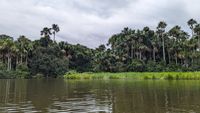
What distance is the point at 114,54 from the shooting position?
11581 centimetres

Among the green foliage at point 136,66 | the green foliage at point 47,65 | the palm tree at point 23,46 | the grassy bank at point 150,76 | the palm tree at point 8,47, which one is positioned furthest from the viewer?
the palm tree at point 23,46

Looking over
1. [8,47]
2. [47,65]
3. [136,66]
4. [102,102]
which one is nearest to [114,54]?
[136,66]

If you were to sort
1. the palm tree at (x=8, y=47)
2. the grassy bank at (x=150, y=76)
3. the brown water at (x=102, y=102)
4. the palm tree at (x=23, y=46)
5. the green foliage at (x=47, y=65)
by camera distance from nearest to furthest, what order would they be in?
the brown water at (x=102, y=102) → the grassy bank at (x=150, y=76) → the palm tree at (x=8, y=47) → the green foliage at (x=47, y=65) → the palm tree at (x=23, y=46)

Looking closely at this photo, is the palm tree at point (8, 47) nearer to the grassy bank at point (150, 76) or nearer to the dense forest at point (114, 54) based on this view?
the dense forest at point (114, 54)

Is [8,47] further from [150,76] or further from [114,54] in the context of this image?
[150,76]

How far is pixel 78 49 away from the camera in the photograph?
131500 millimetres

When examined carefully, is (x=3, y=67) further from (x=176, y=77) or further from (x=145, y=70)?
(x=176, y=77)

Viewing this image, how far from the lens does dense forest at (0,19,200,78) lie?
110062 mm

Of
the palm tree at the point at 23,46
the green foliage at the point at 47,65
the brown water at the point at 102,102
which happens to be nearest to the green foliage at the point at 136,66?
the green foliage at the point at 47,65

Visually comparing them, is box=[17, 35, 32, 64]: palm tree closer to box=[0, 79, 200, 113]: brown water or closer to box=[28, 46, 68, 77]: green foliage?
box=[28, 46, 68, 77]: green foliage

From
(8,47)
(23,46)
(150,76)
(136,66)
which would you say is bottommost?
(150,76)

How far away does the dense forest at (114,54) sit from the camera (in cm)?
11006

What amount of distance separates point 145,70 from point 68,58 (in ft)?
106

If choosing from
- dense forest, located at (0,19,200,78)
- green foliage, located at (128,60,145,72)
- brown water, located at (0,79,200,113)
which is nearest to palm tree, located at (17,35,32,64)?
dense forest, located at (0,19,200,78)
